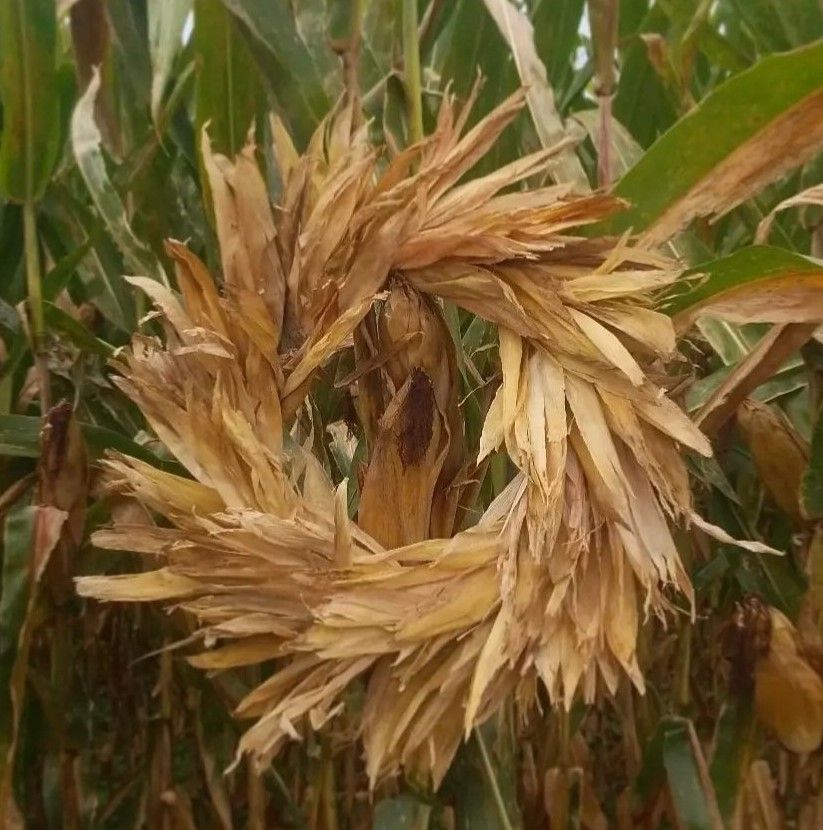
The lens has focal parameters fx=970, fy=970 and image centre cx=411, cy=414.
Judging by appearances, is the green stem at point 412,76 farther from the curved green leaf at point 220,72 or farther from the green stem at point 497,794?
the green stem at point 497,794

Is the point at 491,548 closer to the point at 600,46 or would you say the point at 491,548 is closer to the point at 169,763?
the point at 600,46

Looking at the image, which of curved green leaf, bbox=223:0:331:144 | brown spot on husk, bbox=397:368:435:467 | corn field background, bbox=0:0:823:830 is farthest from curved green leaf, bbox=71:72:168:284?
brown spot on husk, bbox=397:368:435:467

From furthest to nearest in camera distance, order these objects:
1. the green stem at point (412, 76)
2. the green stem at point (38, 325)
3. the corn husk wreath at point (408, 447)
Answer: the green stem at point (38, 325), the green stem at point (412, 76), the corn husk wreath at point (408, 447)

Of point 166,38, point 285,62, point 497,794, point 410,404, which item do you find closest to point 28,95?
point 166,38

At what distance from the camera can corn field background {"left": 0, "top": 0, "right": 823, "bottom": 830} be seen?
320 mm

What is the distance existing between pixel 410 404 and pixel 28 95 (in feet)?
1.20

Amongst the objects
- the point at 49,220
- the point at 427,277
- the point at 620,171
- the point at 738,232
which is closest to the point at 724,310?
the point at 427,277

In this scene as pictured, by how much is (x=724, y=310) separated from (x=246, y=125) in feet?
1.01

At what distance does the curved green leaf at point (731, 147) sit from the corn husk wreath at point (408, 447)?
0.08 m

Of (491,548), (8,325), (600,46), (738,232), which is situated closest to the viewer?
(491,548)

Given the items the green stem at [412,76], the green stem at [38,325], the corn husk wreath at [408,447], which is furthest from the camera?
the green stem at [38,325]

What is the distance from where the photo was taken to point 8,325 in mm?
632

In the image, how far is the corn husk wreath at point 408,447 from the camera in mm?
313

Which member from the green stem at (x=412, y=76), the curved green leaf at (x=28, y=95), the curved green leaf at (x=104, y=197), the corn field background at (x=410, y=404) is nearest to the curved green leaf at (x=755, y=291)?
the corn field background at (x=410, y=404)
